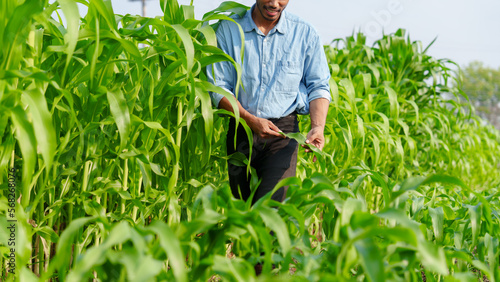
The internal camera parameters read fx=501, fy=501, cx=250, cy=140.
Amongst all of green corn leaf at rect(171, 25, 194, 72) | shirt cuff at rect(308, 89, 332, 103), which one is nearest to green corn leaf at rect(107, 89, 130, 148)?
green corn leaf at rect(171, 25, 194, 72)

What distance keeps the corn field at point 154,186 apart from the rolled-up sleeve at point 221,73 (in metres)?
0.04

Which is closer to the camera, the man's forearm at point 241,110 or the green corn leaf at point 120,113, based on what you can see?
the green corn leaf at point 120,113

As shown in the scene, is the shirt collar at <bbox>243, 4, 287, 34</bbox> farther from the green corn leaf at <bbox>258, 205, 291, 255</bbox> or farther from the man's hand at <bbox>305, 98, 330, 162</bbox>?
the green corn leaf at <bbox>258, 205, 291, 255</bbox>

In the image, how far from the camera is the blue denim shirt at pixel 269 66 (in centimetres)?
172

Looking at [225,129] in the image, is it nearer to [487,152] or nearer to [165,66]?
[165,66]

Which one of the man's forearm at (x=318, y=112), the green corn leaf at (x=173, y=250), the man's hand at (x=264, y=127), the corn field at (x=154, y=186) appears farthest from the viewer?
the man's forearm at (x=318, y=112)

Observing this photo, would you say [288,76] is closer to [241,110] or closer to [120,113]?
[241,110]

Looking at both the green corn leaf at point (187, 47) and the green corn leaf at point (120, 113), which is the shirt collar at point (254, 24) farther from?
the green corn leaf at point (120, 113)

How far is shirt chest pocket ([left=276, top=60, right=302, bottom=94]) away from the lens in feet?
5.71

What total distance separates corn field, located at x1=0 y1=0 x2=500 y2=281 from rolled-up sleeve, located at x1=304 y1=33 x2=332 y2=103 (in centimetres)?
28

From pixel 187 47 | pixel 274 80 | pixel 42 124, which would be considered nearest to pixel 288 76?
pixel 274 80

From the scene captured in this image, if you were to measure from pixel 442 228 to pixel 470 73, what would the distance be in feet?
179

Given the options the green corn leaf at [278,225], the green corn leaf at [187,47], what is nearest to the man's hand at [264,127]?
the green corn leaf at [187,47]

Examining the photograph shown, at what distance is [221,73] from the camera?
5.60 ft
